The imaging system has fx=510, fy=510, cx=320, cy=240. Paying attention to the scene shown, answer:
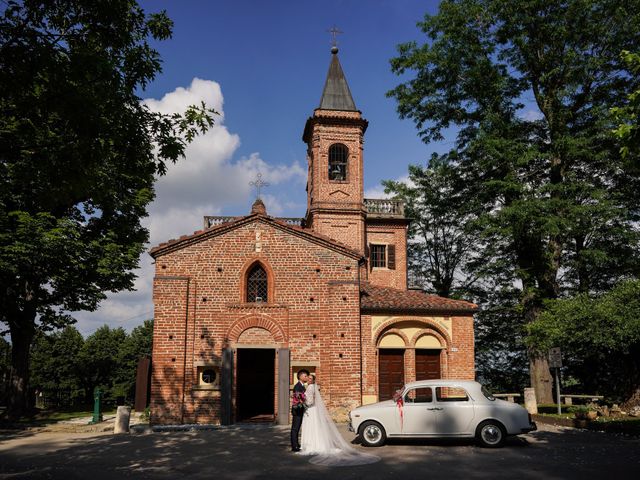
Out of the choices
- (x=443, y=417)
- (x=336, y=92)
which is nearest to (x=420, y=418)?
(x=443, y=417)

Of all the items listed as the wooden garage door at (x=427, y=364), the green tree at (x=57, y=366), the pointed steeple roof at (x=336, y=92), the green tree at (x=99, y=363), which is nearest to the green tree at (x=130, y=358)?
the green tree at (x=99, y=363)

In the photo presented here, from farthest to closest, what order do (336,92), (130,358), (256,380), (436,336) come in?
(130,358)
(336,92)
(256,380)
(436,336)

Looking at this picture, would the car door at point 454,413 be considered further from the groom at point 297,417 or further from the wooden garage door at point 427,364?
the wooden garage door at point 427,364

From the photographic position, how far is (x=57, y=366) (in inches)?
1318

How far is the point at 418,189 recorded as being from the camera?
34500 mm

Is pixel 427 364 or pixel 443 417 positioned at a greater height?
pixel 427 364

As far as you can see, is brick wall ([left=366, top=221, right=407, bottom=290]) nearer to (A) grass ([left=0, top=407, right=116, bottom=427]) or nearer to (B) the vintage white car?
(A) grass ([left=0, top=407, right=116, bottom=427])

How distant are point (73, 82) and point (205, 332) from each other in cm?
1047

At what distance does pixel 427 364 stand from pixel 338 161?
1371 centimetres

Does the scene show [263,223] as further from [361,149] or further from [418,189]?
[418,189]

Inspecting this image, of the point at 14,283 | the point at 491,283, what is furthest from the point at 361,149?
the point at 14,283

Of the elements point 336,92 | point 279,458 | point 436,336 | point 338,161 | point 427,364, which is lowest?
point 279,458

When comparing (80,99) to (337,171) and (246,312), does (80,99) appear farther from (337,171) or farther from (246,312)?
(337,171)

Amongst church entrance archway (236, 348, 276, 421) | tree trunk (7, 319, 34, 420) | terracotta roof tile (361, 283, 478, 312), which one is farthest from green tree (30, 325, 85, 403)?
terracotta roof tile (361, 283, 478, 312)
